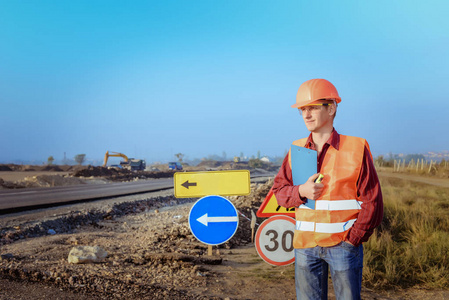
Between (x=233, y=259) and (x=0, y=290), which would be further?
(x=233, y=259)

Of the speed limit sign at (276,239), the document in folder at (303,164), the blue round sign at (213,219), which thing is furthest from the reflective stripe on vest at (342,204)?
the blue round sign at (213,219)

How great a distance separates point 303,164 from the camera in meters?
2.68

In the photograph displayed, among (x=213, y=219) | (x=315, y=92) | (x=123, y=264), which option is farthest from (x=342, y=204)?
(x=123, y=264)

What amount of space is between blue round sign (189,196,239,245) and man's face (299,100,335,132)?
2.89 m

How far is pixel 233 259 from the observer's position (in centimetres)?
636

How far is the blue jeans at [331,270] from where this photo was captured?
8.19 ft

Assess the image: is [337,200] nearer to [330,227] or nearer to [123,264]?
[330,227]

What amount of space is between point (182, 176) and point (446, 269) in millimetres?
4100

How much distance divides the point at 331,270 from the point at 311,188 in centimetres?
56

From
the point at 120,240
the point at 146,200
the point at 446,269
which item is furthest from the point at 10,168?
the point at 446,269

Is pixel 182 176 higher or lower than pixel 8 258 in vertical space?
higher

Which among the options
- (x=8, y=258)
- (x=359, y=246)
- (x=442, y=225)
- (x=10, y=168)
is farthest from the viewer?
(x=10, y=168)

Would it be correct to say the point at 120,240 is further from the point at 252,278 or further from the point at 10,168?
the point at 10,168

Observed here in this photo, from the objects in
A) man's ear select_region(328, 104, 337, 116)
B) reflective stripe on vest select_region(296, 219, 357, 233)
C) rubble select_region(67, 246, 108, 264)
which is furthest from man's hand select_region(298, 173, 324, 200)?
rubble select_region(67, 246, 108, 264)
